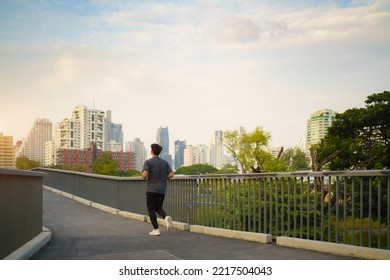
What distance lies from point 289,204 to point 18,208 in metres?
3.97

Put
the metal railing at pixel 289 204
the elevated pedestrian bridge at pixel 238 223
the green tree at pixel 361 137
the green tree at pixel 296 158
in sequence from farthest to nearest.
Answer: the green tree at pixel 296 158, the green tree at pixel 361 137, the metal railing at pixel 289 204, the elevated pedestrian bridge at pixel 238 223

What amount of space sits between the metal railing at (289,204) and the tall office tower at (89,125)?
147 meters

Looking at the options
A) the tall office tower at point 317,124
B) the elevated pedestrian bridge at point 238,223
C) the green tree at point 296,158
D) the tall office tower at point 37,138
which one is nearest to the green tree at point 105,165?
the tall office tower at point 37,138

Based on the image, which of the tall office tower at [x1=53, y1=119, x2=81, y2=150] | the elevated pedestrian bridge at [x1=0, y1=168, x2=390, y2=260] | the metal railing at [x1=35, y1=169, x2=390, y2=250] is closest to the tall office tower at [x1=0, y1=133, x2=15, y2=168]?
the elevated pedestrian bridge at [x1=0, y1=168, x2=390, y2=260]

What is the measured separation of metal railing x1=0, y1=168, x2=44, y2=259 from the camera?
5606 mm

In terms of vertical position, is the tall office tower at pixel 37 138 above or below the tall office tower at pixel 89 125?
below

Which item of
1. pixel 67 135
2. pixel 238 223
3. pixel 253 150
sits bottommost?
pixel 238 223

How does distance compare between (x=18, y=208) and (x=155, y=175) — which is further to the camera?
(x=155, y=175)

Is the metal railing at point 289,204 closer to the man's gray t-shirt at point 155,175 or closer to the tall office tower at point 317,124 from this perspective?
the man's gray t-shirt at point 155,175

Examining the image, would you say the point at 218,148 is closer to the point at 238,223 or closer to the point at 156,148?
the point at 156,148

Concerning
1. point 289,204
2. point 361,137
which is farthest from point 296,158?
point 289,204

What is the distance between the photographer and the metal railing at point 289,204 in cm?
635

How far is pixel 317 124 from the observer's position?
179ft
